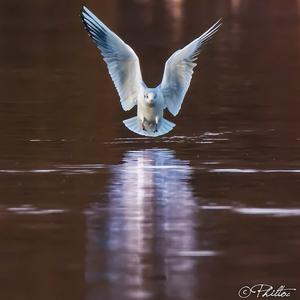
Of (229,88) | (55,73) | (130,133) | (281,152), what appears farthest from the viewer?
(55,73)

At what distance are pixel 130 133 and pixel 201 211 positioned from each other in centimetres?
432

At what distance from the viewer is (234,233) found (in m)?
9.67

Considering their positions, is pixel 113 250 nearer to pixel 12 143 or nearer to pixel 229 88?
pixel 12 143

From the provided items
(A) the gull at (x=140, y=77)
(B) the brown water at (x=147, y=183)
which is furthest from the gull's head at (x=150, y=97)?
(B) the brown water at (x=147, y=183)

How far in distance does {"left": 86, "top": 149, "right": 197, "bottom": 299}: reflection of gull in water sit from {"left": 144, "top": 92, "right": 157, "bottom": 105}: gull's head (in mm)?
623

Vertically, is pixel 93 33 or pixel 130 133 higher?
pixel 93 33

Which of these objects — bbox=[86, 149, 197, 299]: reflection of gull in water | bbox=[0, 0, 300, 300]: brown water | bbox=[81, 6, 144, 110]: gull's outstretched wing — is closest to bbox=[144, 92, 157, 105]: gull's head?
bbox=[81, 6, 144, 110]: gull's outstretched wing

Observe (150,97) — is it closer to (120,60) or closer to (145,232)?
(120,60)

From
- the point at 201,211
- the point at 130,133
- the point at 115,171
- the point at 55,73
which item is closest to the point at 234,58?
the point at 55,73

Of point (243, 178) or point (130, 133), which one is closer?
point (243, 178)

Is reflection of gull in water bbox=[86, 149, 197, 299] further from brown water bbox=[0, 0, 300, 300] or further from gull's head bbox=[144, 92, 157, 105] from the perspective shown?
gull's head bbox=[144, 92, 157, 105]

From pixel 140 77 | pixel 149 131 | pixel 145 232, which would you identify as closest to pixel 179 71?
pixel 140 77

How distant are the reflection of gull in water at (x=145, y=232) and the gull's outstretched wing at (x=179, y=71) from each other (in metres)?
0.98

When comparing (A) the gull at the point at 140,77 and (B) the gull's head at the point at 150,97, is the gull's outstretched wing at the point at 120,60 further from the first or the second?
(B) the gull's head at the point at 150,97
